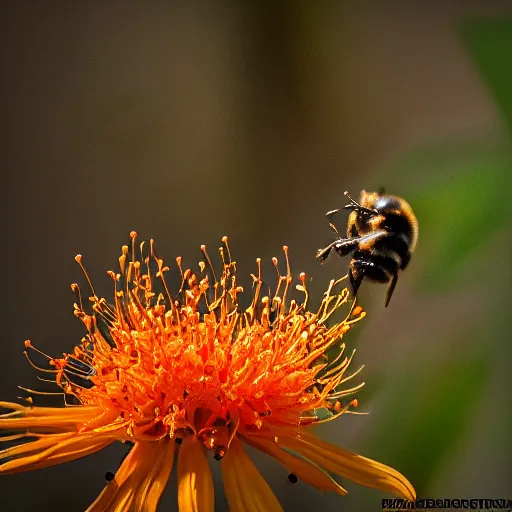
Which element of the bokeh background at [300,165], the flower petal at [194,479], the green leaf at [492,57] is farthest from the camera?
the green leaf at [492,57]

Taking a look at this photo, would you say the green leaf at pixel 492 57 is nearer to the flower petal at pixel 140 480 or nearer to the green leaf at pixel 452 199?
the green leaf at pixel 452 199

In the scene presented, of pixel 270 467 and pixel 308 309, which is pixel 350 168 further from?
pixel 270 467

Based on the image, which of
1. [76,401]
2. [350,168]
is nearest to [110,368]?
[76,401]

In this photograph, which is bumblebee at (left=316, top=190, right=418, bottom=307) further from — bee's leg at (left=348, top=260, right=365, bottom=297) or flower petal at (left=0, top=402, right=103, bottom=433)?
flower petal at (left=0, top=402, right=103, bottom=433)

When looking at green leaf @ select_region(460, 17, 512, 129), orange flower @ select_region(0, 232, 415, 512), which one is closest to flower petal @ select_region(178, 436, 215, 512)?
orange flower @ select_region(0, 232, 415, 512)

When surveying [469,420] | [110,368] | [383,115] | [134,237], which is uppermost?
[383,115]

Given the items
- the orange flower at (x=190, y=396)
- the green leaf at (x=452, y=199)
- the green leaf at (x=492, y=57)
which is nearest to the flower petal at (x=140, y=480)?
the orange flower at (x=190, y=396)
